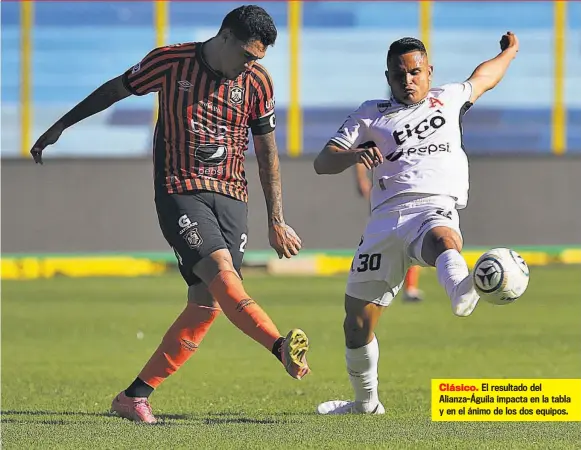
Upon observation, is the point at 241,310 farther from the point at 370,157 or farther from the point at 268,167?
the point at 370,157

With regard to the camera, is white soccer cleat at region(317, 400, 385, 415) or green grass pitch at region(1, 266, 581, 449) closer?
green grass pitch at region(1, 266, 581, 449)

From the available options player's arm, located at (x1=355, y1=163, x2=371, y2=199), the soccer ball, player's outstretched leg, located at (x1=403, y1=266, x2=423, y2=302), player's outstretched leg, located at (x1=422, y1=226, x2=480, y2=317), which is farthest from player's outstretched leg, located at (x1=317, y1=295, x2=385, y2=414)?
player's outstretched leg, located at (x1=403, y1=266, x2=423, y2=302)

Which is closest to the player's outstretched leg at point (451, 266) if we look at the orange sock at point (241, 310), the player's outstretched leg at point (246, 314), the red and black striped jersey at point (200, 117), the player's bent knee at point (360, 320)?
the player's bent knee at point (360, 320)

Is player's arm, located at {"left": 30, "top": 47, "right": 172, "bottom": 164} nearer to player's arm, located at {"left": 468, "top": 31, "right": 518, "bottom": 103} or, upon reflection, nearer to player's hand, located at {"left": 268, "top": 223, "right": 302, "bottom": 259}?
player's hand, located at {"left": 268, "top": 223, "right": 302, "bottom": 259}

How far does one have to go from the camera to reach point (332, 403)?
8.45 meters

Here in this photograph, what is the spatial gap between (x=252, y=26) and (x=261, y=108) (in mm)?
621

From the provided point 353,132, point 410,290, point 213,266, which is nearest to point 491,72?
point 353,132

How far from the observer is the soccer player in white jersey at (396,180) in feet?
26.2

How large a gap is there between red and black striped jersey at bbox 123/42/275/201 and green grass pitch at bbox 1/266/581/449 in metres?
1.41

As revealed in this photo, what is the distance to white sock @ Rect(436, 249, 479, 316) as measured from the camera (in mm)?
7055

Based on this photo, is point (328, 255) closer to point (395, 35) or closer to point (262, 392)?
point (395, 35)

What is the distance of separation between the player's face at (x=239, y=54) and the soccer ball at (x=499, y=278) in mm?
1723

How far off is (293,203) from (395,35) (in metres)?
3.38

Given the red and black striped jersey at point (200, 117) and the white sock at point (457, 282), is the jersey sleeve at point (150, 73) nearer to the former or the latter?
the red and black striped jersey at point (200, 117)
